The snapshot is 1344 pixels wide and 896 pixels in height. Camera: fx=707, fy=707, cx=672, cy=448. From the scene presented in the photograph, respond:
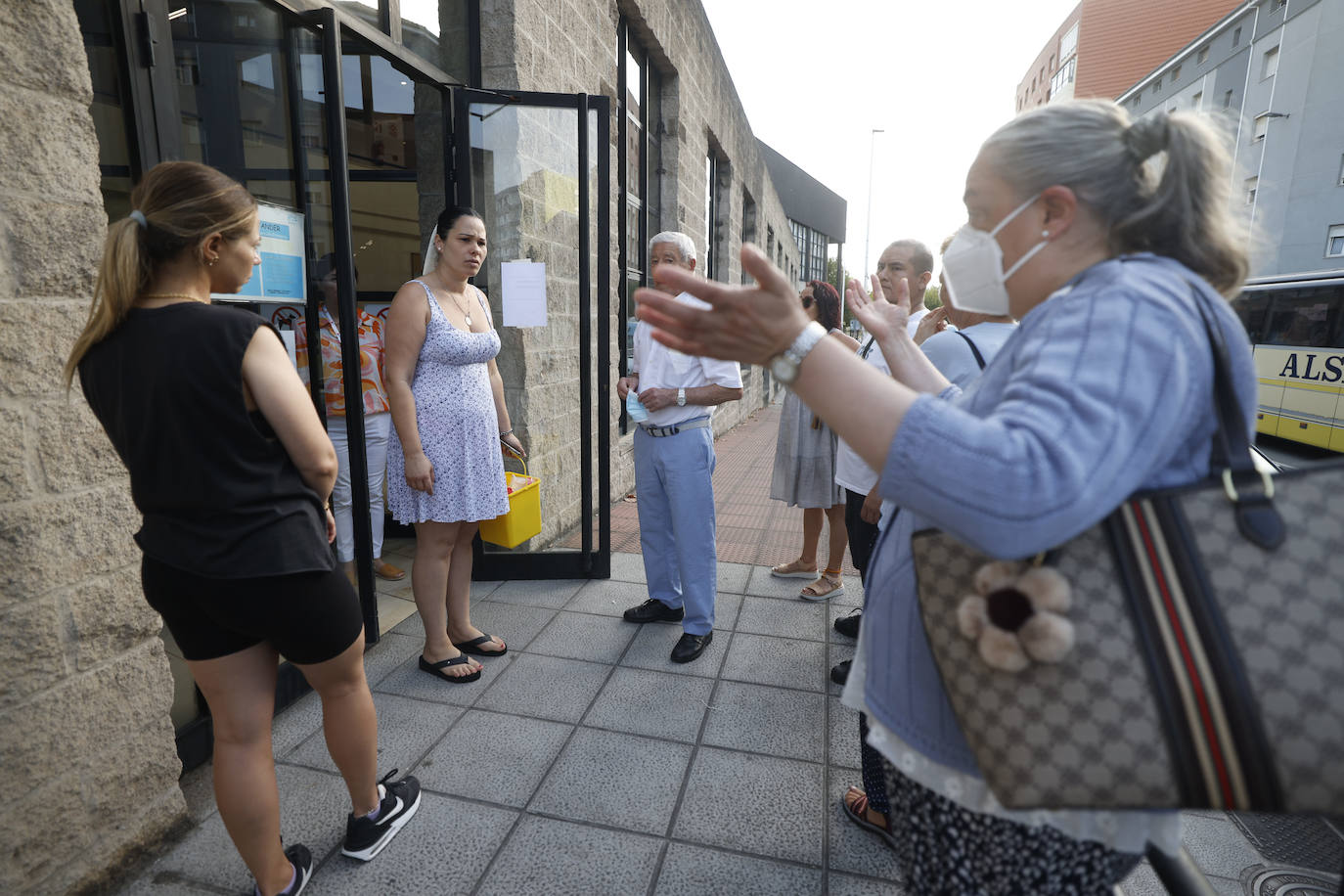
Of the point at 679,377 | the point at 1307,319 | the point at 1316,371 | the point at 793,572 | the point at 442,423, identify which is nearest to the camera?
the point at 442,423

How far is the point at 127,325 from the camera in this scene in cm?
147

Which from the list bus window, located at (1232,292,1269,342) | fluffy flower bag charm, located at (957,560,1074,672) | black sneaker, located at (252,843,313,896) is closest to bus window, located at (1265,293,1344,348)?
bus window, located at (1232,292,1269,342)

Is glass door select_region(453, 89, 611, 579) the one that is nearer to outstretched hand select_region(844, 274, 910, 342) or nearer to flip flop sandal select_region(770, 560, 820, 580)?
flip flop sandal select_region(770, 560, 820, 580)

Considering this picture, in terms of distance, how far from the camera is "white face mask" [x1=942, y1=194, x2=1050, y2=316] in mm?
1042

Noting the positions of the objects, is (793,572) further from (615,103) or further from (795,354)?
(615,103)

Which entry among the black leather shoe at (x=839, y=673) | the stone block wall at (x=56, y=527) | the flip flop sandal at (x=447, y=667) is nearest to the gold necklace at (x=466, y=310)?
the stone block wall at (x=56, y=527)

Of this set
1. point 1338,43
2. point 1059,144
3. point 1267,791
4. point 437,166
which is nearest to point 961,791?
point 1267,791

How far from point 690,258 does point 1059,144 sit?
8.05 feet

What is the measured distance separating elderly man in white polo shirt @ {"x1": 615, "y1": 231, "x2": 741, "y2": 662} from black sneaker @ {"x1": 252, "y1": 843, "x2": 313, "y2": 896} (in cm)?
166

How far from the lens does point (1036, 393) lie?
79 cm

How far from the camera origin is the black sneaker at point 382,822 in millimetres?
2064

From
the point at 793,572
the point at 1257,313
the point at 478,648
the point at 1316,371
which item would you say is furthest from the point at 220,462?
the point at 1257,313

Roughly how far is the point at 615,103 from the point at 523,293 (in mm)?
2747

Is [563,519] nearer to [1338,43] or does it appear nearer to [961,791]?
[961,791]
